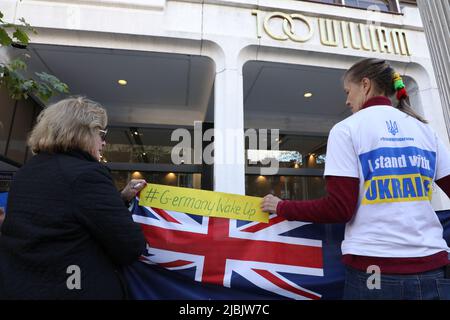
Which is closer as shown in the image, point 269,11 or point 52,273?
point 52,273

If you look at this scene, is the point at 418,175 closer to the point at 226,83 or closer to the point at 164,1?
the point at 226,83

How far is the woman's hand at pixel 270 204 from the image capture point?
1.93 meters

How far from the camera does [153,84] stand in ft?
23.9

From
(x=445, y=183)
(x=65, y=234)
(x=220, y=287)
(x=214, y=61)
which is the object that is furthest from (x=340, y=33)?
(x=65, y=234)

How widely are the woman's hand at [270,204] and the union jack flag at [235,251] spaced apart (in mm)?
193

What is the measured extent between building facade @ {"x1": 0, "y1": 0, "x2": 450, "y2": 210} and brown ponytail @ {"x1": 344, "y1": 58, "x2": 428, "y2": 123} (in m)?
3.68

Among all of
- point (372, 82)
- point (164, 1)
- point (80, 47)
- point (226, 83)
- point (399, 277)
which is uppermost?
point (164, 1)

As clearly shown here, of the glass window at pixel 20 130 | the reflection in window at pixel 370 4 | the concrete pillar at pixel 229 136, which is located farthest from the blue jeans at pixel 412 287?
the glass window at pixel 20 130

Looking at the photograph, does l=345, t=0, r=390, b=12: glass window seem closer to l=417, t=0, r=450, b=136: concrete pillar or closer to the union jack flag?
l=417, t=0, r=450, b=136: concrete pillar

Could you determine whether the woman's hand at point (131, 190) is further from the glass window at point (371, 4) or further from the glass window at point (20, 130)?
the glass window at point (371, 4)

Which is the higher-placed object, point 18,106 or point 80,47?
point 80,47

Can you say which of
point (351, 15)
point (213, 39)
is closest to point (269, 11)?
point (213, 39)

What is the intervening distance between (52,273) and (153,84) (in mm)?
6419

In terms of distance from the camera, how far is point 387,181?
1462 mm
